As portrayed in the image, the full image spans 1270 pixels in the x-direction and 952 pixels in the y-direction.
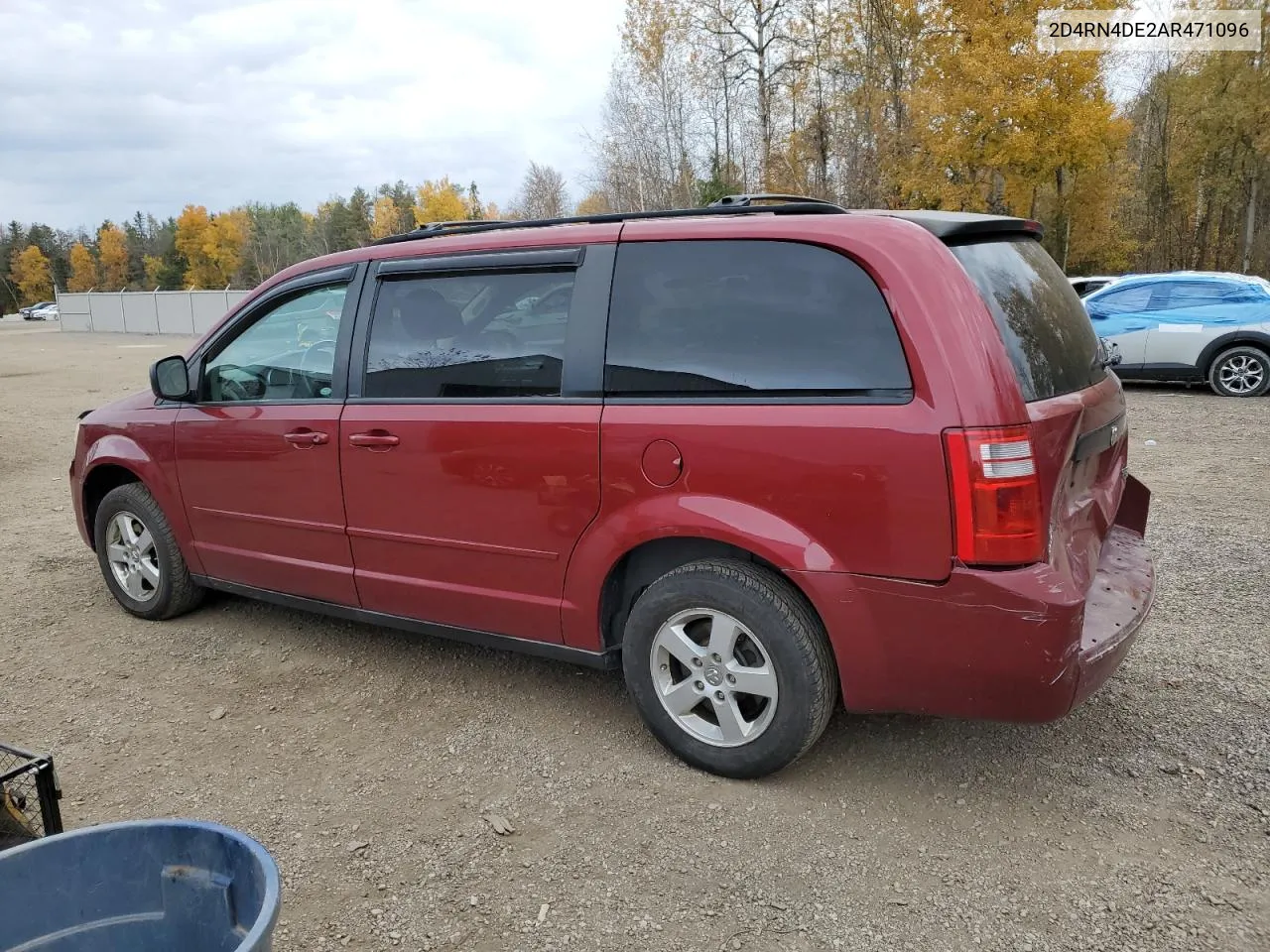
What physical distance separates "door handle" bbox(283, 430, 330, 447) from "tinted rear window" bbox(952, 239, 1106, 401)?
101 inches

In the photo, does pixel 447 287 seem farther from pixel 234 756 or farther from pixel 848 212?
pixel 234 756

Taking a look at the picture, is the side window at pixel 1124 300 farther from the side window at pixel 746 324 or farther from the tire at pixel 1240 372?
the side window at pixel 746 324

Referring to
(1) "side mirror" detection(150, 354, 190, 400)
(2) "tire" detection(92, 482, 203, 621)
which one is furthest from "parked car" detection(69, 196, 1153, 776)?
(2) "tire" detection(92, 482, 203, 621)

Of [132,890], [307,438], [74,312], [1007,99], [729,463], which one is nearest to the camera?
[132,890]

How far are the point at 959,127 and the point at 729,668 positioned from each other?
21694mm

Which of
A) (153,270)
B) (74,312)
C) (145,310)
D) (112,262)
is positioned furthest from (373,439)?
(112,262)

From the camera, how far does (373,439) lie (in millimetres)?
3703

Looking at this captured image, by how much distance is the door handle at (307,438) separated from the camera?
387 cm

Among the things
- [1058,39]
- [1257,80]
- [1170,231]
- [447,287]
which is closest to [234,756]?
[447,287]

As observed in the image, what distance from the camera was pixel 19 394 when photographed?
1653 centimetres

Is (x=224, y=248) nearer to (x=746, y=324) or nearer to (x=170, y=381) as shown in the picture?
(x=170, y=381)

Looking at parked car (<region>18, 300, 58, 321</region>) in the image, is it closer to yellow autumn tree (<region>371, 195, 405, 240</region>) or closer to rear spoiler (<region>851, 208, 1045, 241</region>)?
yellow autumn tree (<region>371, 195, 405, 240</region>)

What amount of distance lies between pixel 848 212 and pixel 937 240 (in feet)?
1.00

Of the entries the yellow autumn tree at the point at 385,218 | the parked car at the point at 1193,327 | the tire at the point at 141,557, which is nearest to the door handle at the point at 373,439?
the tire at the point at 141,557
